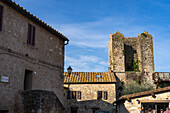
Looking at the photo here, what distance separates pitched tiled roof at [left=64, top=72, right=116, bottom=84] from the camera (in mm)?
28500

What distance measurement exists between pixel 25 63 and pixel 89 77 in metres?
18.3

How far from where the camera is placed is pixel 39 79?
13.0 metres

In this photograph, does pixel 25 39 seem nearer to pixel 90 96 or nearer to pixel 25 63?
pixel 25 63

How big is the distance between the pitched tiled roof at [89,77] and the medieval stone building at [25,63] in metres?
14.2

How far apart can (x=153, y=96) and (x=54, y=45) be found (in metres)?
7.76

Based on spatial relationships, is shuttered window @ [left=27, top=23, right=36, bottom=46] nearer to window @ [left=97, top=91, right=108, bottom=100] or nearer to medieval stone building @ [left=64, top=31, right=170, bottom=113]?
medieval stone building @ [left=64, top=31, right=170, bottom=113]

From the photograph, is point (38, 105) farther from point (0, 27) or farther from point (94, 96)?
point (94, 96)

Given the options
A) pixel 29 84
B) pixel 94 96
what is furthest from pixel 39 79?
pixel 94 96

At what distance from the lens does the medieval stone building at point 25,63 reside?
33.6 feet

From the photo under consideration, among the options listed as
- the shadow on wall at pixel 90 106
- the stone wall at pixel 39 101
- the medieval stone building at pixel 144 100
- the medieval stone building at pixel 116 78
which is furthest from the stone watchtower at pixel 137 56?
the stone wall at pixel 39 101

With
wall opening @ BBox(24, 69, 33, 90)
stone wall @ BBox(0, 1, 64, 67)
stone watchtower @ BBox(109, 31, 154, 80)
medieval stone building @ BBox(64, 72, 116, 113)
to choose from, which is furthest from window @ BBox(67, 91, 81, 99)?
wall opening @ BBox(24, 69, 33, 90)

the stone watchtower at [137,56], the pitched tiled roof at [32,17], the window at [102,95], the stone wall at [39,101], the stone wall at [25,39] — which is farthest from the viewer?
the stone watchtower at [137,56]

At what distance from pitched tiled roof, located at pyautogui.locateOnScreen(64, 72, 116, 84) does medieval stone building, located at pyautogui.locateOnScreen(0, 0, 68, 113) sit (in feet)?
46.6

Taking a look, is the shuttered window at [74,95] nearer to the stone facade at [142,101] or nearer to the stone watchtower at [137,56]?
the stone watchtower at [137,56]
